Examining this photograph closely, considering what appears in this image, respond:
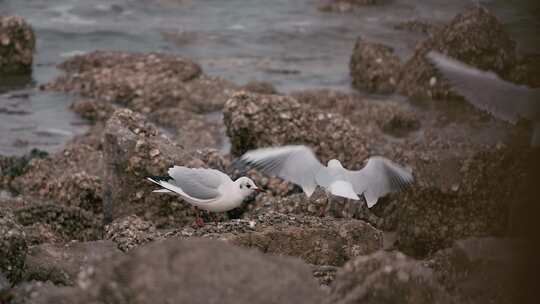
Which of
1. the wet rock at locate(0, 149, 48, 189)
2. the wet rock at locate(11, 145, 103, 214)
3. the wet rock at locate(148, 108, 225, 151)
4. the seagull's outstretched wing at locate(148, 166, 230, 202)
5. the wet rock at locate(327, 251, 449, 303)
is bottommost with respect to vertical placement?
the wet rock at locate(148, 108, 225, 151)

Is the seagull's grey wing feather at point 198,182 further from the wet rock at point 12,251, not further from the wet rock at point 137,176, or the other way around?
the wet rock at point 12,251

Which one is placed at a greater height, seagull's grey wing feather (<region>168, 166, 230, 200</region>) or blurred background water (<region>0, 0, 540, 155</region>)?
seagull's grey wing feather (<region>168, 166, 230, 200</region>)

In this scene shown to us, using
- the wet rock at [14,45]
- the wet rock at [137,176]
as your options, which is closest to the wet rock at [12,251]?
the wet rock at [137,176]

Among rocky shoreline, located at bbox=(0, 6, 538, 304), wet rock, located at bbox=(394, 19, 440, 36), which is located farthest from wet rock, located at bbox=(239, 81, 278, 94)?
wet rock, located at bbox=(394, 19, 440, 36)

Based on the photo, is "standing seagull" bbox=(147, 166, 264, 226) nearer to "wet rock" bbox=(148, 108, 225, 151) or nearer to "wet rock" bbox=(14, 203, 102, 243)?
"wet rock" bbox=(14, 203, 102, 243)

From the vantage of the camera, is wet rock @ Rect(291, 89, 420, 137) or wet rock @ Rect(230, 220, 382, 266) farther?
wet rock @ Rect(291, 89, 420, 137)

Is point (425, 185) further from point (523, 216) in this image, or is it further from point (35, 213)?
point (523, 216)

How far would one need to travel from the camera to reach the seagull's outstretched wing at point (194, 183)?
7613mm

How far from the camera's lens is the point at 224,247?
3590 millimetres

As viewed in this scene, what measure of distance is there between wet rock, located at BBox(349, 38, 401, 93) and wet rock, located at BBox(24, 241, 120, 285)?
10.2 metres

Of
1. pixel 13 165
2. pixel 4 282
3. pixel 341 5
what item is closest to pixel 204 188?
pixel 4 282

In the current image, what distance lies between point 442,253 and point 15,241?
131 inches

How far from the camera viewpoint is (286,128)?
1039 cm

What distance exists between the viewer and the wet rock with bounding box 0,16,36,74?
17.0 m
